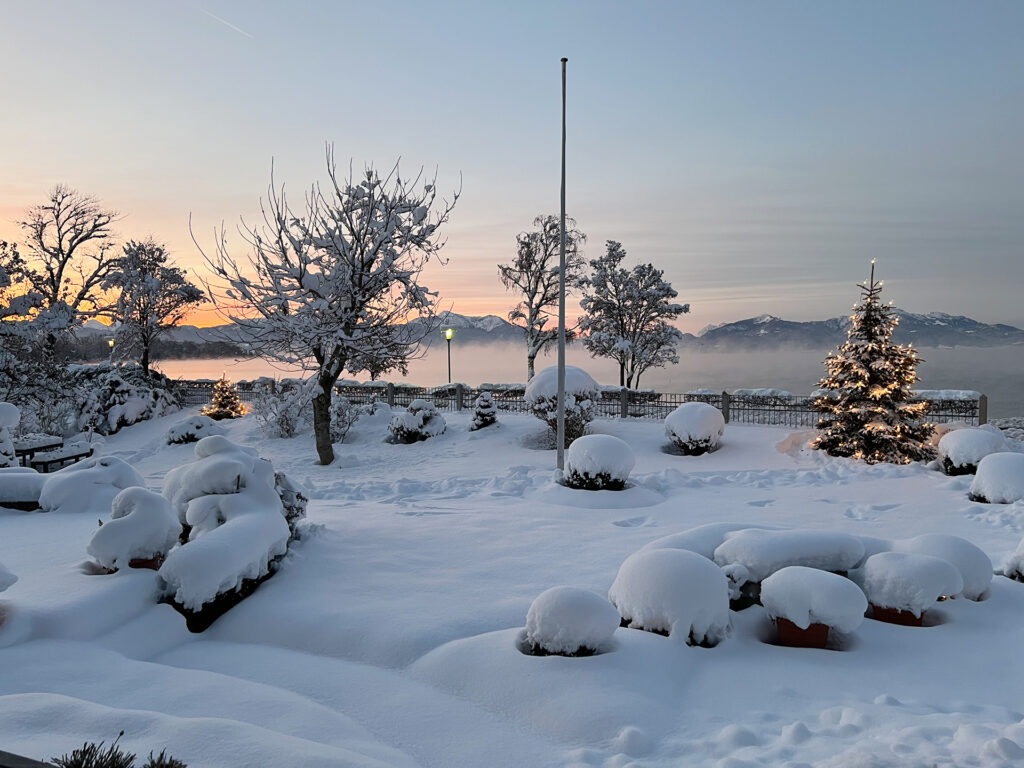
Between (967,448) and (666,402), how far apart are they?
10.3 meters

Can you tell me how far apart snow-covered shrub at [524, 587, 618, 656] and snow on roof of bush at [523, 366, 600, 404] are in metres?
13.0

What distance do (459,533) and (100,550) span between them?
14.8ft

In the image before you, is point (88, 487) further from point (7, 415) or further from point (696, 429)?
point (696, 429)

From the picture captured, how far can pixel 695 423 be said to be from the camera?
54.6 ft

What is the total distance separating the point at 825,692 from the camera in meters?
4.96

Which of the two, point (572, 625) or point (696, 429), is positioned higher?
point (696, 429)

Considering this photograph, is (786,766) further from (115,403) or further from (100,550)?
(115,403)

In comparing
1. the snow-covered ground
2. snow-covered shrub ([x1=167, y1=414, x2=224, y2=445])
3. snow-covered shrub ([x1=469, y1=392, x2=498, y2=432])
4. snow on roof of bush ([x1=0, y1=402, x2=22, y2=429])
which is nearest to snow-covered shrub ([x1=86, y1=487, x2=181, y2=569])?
the snow-covered ground

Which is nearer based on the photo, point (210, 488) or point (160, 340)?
point (210, 488)

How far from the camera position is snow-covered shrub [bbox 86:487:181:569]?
6.83 metres

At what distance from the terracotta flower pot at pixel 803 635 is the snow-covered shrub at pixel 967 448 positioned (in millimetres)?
9628

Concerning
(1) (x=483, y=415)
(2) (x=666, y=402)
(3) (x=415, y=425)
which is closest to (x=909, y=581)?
(1) (x=483, y=415)

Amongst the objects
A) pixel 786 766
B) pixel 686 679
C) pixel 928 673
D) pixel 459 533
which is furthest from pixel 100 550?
pixel 928 673

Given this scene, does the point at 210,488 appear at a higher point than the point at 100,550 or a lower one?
higher
